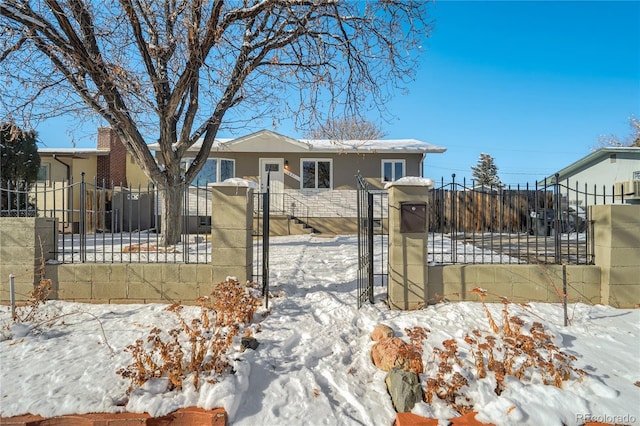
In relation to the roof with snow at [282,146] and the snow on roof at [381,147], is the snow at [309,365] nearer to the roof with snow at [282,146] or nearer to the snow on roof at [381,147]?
the snow on roof at [381,147]

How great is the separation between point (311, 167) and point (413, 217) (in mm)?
11220

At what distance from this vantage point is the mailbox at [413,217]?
4.39 meters

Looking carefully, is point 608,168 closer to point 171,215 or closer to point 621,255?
point 621,255

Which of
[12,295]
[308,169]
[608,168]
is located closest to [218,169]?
[308,169]

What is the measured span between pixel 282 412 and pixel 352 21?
7252mm

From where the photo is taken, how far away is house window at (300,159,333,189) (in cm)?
1521

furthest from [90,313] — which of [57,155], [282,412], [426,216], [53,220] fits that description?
[57,155]

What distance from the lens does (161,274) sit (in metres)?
4.64

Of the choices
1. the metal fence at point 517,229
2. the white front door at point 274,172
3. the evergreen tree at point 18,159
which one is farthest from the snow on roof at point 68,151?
the metal fence at point 517,229

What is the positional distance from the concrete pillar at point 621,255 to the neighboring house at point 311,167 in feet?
33.7

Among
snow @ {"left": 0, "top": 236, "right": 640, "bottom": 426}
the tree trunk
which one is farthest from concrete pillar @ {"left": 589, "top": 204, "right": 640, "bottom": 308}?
the tree trunk

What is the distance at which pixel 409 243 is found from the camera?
4.43 metres

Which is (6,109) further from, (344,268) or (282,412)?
(282,412)

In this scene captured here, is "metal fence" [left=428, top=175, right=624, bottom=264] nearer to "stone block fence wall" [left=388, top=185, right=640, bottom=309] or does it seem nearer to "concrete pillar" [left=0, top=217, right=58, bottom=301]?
"stone block fence wall" [left=388, top=185, right=640, bottom=309]
